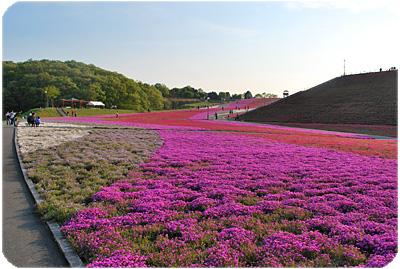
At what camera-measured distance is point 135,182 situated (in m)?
9.24

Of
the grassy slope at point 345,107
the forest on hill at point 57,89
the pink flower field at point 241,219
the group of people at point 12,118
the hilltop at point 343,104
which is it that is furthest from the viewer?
the forest on hill at point 57,89

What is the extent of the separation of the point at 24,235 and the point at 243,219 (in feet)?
14.6

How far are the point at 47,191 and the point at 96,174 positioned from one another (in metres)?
2.34

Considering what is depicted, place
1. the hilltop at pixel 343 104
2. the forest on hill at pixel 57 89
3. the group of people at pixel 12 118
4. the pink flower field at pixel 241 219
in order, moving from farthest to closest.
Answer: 1. the forest on hill at pixel 57 89
2. the hilltop at pixel 343 104
3. the group of people at pixel 12 118
4. the pink flower field at pixel 241 219

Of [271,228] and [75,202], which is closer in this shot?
[271,228]

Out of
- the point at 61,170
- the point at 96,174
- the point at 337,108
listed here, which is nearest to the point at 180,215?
the point at 96,174

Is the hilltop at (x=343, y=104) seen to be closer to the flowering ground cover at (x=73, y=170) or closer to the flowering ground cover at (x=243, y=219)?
the flowering ground cover at (x=73, y=170)

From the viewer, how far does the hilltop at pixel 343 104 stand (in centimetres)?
4447

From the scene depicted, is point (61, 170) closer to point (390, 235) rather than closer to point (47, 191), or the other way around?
point (47, 191)

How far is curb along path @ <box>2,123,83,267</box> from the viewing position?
456 cm

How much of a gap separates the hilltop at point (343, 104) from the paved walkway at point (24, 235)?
44218 millimetres

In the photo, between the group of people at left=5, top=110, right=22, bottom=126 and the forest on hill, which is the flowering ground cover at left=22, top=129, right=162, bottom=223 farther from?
the forest on hill

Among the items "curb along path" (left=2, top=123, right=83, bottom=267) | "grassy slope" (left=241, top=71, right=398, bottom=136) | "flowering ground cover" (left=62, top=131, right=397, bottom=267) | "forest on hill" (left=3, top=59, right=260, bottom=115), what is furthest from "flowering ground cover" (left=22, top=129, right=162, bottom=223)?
"forest on hill" (left=3, top=59, right=260, bottom=115)

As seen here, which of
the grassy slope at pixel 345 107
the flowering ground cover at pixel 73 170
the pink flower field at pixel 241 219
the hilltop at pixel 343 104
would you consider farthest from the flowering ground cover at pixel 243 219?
the hilltop at pixel 343 104
